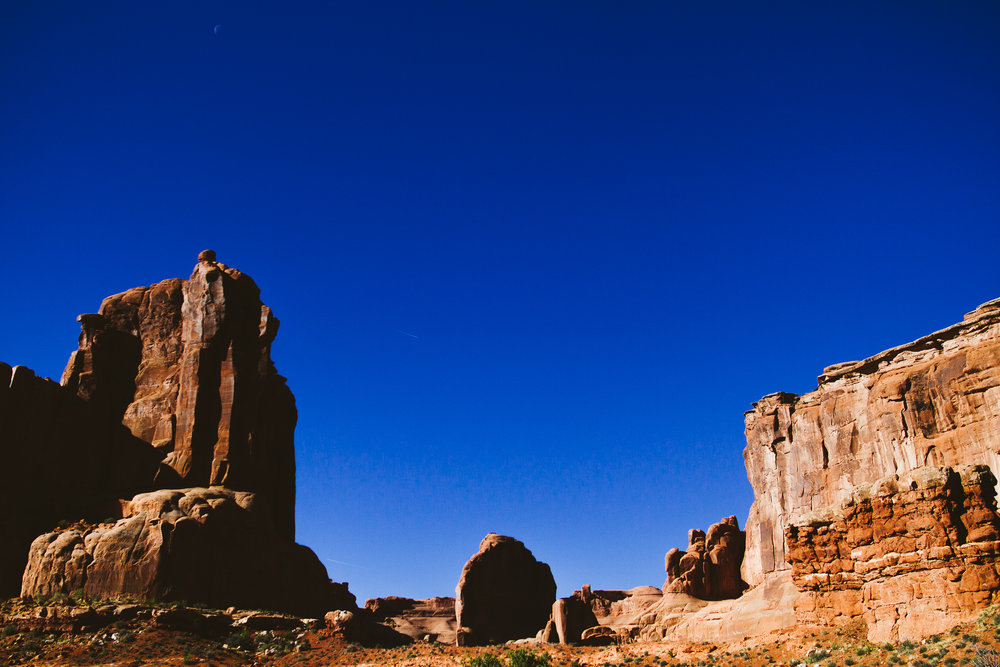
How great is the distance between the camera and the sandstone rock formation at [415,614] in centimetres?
8944

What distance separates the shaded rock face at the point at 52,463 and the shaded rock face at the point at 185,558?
4050 millimetres

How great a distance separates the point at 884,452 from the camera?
6594cm

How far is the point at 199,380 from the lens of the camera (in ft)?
193

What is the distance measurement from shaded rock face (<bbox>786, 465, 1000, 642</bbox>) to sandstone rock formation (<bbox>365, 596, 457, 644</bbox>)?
7140cm

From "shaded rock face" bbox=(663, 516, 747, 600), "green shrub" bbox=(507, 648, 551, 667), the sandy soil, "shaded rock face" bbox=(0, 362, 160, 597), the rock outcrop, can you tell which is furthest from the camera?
"shaded rock face" bbox=(663, 516, 747, 600)

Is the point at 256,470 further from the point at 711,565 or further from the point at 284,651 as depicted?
the point at 711,565

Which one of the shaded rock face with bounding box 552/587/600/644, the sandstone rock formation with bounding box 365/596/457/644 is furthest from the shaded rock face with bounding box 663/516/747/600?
the sandstone rock formation with bounding box 365/596/457/644

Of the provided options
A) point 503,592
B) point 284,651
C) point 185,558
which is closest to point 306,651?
point 284,651

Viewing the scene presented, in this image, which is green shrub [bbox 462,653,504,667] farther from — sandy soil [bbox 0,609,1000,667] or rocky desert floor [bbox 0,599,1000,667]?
sandy soil [bbox 0,609,1000,667]

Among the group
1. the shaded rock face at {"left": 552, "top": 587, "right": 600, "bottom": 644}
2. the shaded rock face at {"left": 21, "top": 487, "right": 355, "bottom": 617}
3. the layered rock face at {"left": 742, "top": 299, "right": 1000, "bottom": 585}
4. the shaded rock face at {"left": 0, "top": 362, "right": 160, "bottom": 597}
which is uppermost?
the layered rock face at {"left": 742, "top": 299, "right": 1000, "bottom": 585}

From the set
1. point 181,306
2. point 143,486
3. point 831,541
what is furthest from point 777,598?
point 181,306

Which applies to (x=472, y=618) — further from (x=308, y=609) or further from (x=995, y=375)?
(x=995, y=375)

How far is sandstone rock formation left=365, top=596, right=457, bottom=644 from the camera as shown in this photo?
8944cm

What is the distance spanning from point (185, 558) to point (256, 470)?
1627 cm
